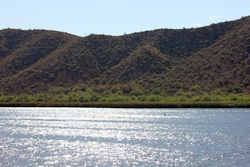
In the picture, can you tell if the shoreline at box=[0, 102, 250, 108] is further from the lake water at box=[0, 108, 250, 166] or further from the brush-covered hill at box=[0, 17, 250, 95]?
the lake water at box=[0, 108, 250, 166]

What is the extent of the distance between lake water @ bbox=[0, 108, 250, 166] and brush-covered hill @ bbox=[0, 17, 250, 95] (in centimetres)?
6292

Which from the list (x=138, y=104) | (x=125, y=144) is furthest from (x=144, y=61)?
(x=125, y=144)

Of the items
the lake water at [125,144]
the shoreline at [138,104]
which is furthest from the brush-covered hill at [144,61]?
the lake water at [125,144]

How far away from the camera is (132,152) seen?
47.0 meters

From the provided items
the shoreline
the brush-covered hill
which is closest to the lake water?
the shoreline

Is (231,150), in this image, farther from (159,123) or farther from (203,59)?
(203,59)

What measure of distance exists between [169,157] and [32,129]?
32.8 metres

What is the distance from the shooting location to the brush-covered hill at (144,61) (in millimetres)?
143000

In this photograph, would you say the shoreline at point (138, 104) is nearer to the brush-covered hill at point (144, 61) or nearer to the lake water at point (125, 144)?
the brush-covered hill at point (144, 61)

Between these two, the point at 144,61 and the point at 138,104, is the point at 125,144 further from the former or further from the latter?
the point at 144,61

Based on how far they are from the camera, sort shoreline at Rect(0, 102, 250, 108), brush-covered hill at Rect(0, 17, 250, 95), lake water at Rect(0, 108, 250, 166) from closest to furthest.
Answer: lake water at Rect(0, 108, 250, 166) → shoreline at Rect(0, 102, 250, 108) → brush-covered hill at Rect(0, 17, 250, 95)

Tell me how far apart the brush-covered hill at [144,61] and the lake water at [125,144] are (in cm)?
6292

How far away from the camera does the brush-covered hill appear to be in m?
143

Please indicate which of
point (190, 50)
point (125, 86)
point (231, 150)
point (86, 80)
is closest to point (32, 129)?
point (231, 150)
